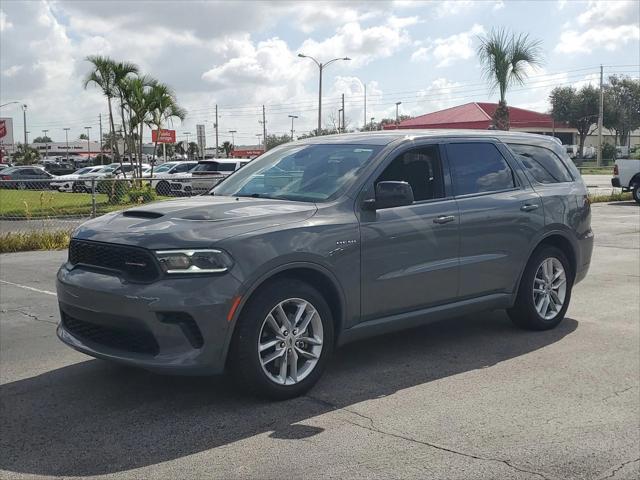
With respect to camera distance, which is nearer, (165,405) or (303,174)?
(165,405)

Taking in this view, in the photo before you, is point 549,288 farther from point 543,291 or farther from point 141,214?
point 141,214

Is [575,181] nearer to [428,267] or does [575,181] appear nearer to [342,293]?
[428,267]

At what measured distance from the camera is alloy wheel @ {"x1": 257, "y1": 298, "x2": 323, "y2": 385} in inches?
190

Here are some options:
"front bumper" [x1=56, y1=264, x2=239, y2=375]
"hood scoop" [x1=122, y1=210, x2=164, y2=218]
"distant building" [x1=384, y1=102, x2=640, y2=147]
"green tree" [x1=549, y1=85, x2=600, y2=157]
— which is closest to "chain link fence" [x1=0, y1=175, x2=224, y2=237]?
"hood scoop" [x1=122, y1=210, x2=164, y2=218]

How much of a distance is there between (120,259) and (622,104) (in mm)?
92550

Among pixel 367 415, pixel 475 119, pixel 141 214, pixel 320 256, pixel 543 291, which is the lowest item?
pixel 367 415

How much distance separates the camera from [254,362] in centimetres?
468

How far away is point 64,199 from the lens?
1498cm

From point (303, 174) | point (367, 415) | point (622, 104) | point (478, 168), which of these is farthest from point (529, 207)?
point (622, 104)

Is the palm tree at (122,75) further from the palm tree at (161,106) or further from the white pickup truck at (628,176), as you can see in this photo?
the white pickup truck at (628,176)

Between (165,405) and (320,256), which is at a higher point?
(320,256)

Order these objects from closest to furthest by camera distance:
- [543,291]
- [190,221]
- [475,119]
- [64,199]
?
[190,221] < [543,291] < [64,199] < [475,119]

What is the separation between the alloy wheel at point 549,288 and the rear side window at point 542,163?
0.81m

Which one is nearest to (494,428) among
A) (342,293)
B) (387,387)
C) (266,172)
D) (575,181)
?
(387,387)
